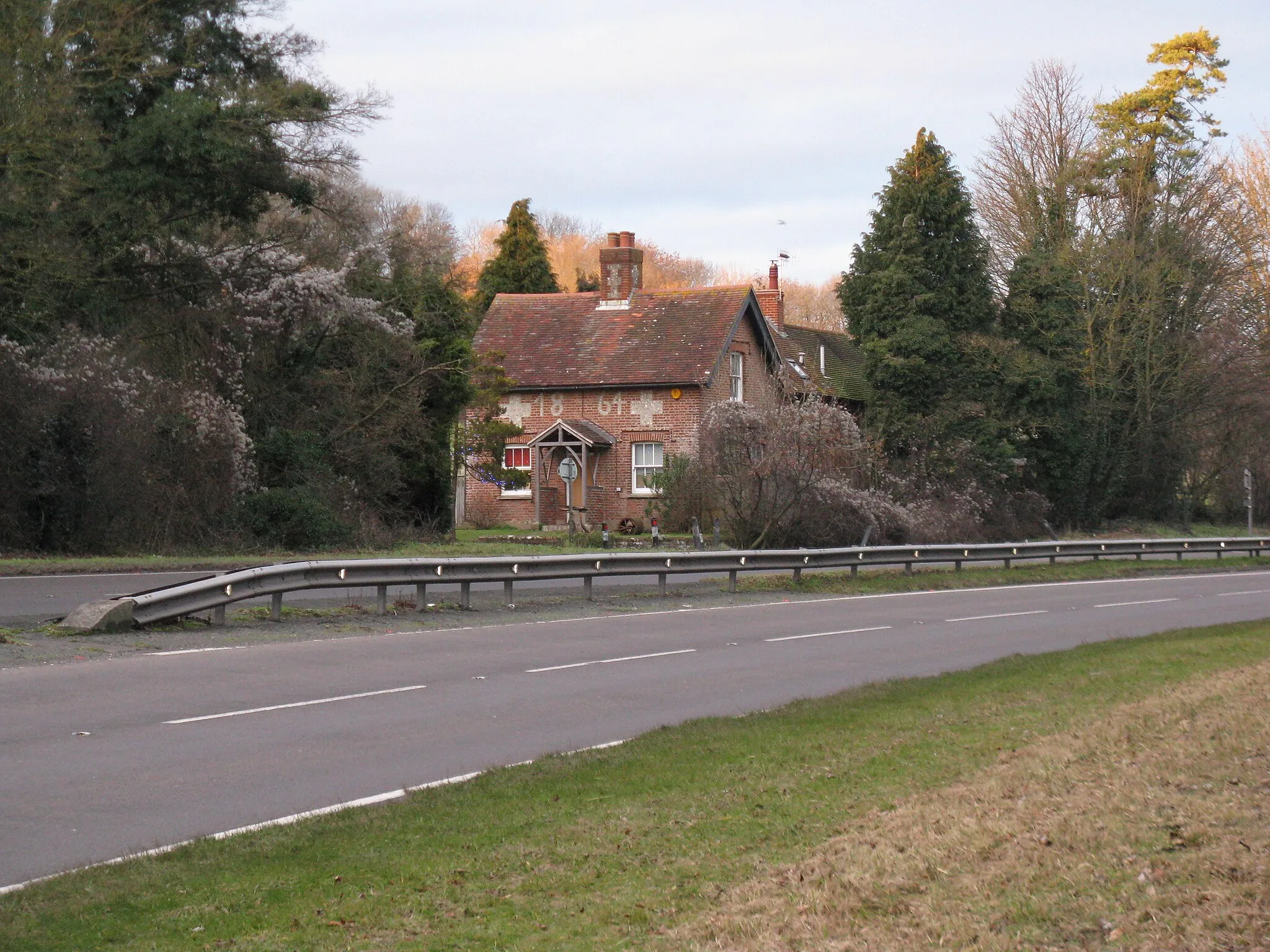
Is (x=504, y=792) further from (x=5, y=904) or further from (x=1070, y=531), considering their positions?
(x=1070, y=531)

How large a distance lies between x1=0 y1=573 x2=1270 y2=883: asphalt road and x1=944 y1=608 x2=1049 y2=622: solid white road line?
0.12 metres

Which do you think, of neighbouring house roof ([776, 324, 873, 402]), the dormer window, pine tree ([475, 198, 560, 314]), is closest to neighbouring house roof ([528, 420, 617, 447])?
the dormer window

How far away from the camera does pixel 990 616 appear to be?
68.2 feet

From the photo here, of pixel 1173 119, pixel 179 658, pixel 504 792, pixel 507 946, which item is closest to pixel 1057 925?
pixel 507 946

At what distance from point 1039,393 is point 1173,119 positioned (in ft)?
45.1

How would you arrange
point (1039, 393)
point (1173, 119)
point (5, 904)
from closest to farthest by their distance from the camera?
1. point (5, 904)
2. point (1039, 393)
3. point (1173, 119)

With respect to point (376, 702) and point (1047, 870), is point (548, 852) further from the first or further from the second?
point (376, 702)

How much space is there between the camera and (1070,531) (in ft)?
159

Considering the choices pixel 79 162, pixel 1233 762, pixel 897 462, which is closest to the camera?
pixel 1233 762

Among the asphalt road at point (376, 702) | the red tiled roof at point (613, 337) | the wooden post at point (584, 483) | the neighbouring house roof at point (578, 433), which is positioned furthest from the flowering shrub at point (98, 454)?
the wooden post at point (584, 483)

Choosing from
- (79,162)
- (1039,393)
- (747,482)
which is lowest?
(747,482)

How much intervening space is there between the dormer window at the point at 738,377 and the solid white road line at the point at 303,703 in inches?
1340

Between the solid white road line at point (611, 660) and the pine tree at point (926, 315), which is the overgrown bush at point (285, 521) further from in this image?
the pine tree at point (926, 315)

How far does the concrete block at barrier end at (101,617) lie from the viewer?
14.8 meters
